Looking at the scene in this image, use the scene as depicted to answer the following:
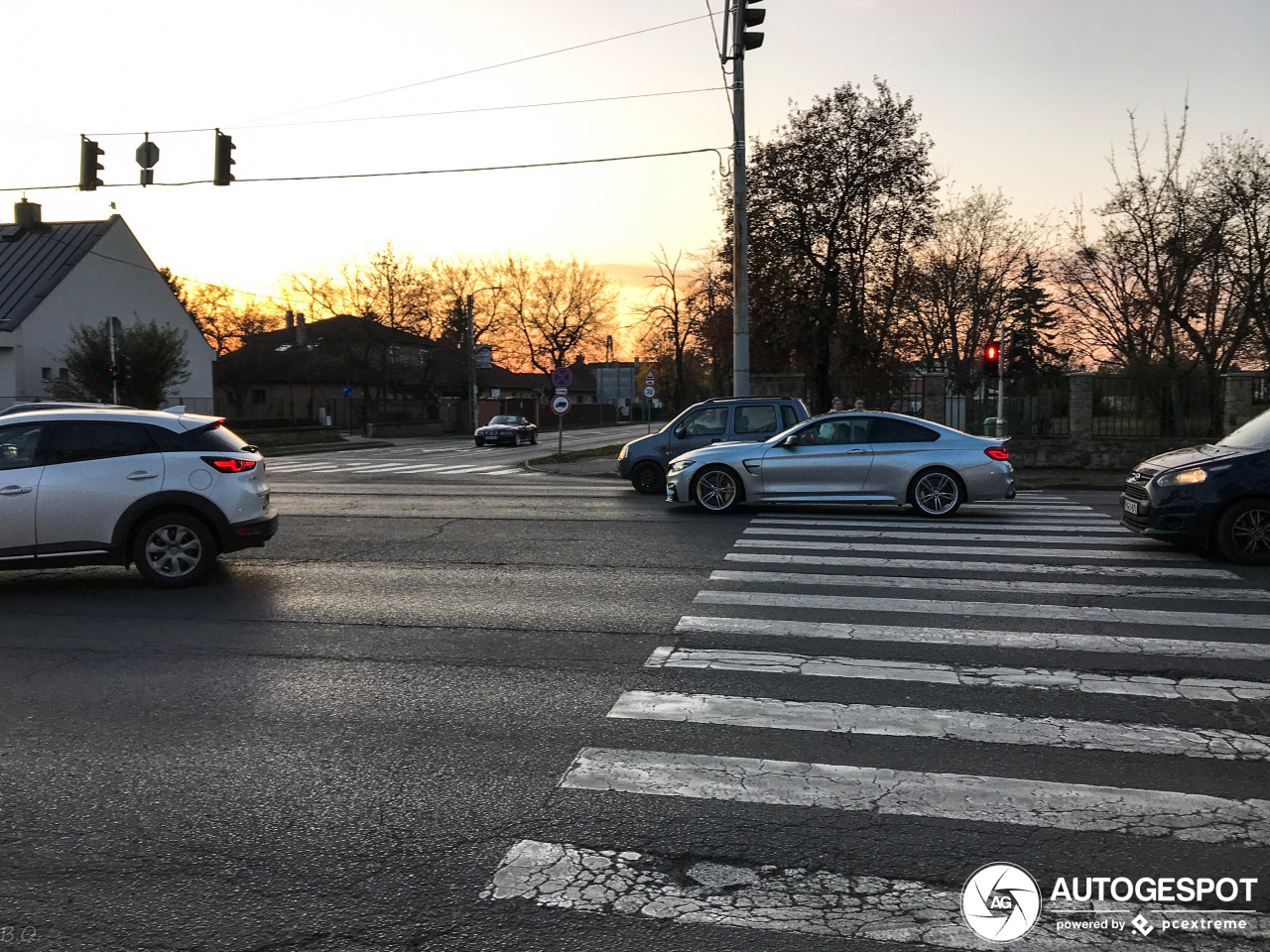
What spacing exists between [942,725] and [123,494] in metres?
7.48

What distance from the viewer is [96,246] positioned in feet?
146

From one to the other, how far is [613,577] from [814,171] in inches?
986

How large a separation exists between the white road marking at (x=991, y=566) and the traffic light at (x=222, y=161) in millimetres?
14906

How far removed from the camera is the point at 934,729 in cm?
518

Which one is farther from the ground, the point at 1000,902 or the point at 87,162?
the point at 87,162

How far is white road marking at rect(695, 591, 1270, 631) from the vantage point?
7.62 metres

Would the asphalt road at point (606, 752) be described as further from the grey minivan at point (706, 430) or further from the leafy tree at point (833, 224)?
the leafy tree at point (833, 224)

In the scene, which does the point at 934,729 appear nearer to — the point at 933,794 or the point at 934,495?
the point at 933,794

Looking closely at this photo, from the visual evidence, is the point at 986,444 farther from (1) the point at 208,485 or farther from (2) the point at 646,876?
(2) the point at 646,876

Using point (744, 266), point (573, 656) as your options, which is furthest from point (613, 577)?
point (744, 266)

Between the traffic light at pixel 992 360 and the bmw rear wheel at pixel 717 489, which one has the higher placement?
the traffic light at pixel 992 360

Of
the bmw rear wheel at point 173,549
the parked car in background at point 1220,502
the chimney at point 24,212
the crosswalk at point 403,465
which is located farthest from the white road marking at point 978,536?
the chimney at point 24,212

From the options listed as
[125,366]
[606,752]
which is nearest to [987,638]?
[606,752]

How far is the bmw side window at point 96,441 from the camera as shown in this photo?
918 cm
